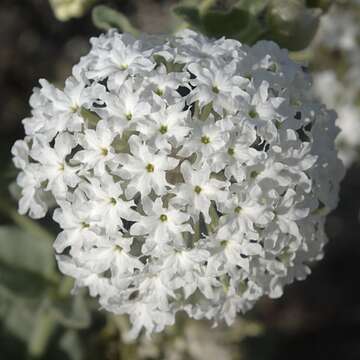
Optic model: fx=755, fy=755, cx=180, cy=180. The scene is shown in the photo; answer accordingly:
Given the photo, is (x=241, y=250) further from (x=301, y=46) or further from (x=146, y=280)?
(x=301, y=46)

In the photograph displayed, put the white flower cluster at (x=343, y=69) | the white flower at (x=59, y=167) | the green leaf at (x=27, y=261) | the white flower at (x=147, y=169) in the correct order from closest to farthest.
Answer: the white flower at (x=147, y=169) < the white flower at (x=59, y=167) < the green leaf at (x=27, y=261) < the white flower cluster at (x=343, y=69)

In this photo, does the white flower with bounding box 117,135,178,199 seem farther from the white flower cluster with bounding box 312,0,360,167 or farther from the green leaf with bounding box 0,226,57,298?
the white flower cluster with bounding box 312,0,360,167

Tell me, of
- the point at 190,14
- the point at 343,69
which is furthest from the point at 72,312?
the point at 343,69

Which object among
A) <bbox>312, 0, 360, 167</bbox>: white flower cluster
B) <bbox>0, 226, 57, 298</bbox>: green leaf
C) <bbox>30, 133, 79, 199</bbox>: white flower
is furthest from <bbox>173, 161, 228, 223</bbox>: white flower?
<bbox>312, 0, 360, 167</bbox>: white flower cluster

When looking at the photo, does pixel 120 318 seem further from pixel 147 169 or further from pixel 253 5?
pixel 253 5

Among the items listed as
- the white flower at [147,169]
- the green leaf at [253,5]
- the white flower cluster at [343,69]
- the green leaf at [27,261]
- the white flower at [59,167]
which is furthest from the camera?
the white flower cluster at [343,69]

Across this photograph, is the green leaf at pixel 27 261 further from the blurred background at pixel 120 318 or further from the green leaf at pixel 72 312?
the green leaf at pixel 72 312

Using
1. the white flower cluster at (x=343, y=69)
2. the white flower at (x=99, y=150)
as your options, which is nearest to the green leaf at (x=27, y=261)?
the white flower at (x=99, y=150)
